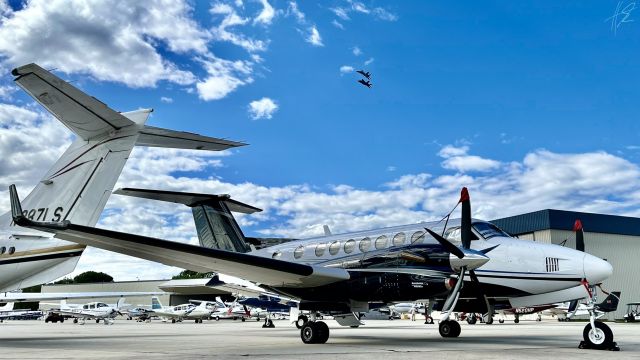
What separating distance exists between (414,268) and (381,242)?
2.36 metres

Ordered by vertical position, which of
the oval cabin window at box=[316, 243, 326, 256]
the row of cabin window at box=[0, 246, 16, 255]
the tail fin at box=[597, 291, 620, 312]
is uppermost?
the oval cabin window at box=[316, 243, 326, 256]

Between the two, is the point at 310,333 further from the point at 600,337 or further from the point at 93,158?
the point at 93,158

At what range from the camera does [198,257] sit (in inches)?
536

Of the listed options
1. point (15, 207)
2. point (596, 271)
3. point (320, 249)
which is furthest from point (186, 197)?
point (596, 271)

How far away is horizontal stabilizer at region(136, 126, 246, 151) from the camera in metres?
13.5

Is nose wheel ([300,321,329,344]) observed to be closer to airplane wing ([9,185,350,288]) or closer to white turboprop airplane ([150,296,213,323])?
airplane wing ([9,185,350,288])

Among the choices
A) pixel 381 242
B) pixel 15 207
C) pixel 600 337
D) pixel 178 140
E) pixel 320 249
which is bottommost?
pixel 600 337

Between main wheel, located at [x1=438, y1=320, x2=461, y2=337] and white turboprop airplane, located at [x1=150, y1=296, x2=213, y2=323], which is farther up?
main wheel, located at [x1=438, y1=320, x2=461, y2=337]

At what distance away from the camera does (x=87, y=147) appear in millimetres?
14461

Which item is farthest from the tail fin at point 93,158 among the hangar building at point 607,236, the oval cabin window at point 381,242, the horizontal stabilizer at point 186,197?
the hangar building at point 607,236

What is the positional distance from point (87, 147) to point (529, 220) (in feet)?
175

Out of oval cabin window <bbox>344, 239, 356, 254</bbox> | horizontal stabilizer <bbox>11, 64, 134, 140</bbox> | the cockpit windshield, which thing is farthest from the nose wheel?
horizontal stabilizer <bbox>11, 64, 134, 140</bbox>

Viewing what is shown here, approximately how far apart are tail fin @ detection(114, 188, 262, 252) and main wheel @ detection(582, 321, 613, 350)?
43.0ft

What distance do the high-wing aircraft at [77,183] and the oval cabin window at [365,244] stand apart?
535cm
